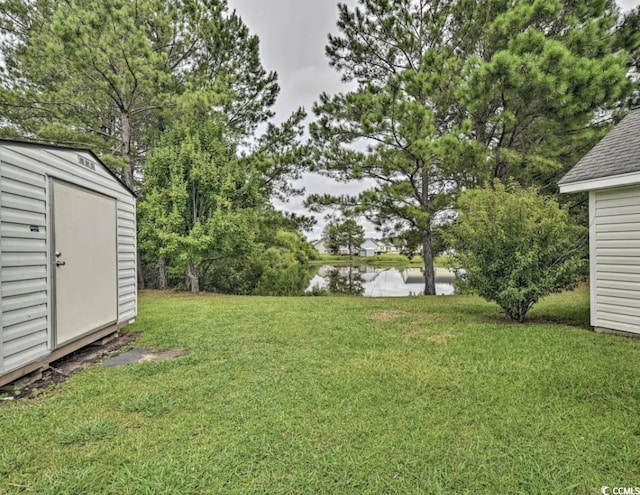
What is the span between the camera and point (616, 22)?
7.37 meters

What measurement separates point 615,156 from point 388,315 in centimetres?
400

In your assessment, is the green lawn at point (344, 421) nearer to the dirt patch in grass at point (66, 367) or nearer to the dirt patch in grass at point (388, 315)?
the dirt patch in grass at point (66, 367)

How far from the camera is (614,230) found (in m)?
4.34

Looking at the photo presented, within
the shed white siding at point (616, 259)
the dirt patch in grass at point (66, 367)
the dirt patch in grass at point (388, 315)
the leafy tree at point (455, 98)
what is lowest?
the dirt patch in grass at point (388, 315)

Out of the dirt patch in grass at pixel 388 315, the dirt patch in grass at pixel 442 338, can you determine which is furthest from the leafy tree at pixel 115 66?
the dirt patch in grass at pixel 442 338

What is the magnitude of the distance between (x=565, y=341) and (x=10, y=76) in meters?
13.9

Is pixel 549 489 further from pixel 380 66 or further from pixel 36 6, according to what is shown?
pixel 36 6

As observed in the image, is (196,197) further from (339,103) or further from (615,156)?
(615,156)

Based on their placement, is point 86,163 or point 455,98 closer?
point 86,163

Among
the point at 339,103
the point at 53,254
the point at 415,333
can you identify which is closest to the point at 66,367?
the point at 53,254

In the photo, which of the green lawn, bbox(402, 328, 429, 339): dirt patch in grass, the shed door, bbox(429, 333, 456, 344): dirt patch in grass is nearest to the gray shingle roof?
the green lawn

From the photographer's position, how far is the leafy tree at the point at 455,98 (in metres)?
6.43

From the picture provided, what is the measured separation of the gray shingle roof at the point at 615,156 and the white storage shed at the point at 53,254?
246 inches

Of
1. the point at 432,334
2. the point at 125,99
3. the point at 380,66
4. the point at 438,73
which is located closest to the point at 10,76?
the point at 125,99
